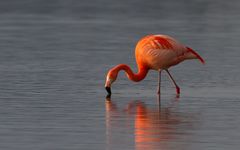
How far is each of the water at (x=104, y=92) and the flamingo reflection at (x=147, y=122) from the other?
0.01 metres

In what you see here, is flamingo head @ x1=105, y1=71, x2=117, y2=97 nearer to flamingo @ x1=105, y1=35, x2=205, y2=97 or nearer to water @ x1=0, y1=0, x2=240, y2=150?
water @ x1=0, y1=0, x2=240, y2=150

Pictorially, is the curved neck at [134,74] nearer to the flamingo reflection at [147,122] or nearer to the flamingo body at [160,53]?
the flamingo body at [160,53]

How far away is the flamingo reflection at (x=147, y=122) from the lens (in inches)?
476

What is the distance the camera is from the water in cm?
1247

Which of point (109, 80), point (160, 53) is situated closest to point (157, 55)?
point (160, 53)

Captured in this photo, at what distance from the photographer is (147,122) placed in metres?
13.8

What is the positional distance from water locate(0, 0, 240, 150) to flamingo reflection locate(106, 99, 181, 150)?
0.5 inches

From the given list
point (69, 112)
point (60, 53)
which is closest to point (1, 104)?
point (69, 112)

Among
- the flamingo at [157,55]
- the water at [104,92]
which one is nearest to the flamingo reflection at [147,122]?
the water at [104,92]

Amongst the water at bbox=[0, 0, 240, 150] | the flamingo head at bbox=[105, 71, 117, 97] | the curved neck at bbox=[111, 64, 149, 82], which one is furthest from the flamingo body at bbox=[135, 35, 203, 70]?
the flamingo head at bbox=[105, 71, 117, 97]

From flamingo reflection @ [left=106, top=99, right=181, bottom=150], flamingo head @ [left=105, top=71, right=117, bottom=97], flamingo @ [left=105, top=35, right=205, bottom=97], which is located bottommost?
flamingo reflection @ [left=106, top=99, right=181, bottom=150]

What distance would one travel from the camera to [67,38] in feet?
93.8

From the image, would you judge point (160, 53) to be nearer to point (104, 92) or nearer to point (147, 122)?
point (104, 92)

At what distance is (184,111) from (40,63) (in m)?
7.31
